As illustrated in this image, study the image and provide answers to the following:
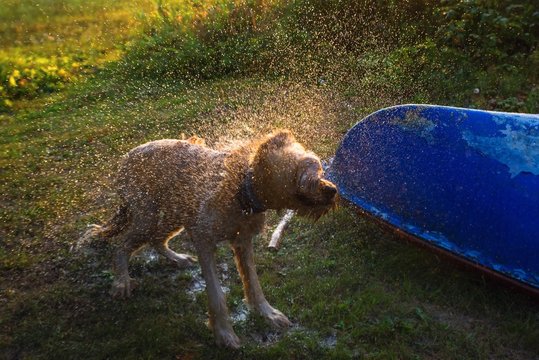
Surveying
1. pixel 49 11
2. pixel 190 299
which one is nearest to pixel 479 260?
pixel 190 299

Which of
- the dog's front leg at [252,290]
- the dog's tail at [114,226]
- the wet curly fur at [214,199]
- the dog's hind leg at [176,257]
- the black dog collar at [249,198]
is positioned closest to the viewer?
the wet curly fur at [214,199]

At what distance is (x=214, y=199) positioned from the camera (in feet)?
11.6

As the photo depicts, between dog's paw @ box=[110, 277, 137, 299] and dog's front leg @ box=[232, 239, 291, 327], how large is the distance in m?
0.97

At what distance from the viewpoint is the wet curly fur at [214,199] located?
10.2 feet

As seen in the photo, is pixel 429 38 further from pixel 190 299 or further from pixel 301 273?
pixel 190 299

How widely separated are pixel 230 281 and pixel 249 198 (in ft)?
4.63

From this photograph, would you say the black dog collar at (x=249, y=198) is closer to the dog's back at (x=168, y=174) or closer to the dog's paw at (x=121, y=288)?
the dog's back at (x=168, y=174)

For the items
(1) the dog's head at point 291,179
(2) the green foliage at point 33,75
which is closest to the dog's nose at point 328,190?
(1) the dog's head at point 291,179

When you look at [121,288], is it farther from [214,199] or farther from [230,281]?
[214,199]

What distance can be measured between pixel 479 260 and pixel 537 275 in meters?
0.42

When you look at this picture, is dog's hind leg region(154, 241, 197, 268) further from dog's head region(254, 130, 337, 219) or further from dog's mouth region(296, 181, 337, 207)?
dog's mouth region(296, 181, 337, 207)

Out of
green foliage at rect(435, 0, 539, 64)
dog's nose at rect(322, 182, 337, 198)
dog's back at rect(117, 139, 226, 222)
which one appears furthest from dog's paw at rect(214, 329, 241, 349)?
green foliage at rect(435, 0, 539, 64)

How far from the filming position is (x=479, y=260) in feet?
13.5

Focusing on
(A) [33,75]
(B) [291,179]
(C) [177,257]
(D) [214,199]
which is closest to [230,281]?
(C) [177,257]
